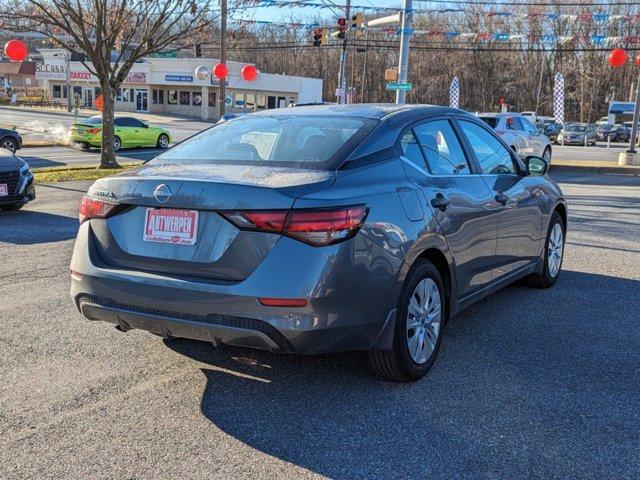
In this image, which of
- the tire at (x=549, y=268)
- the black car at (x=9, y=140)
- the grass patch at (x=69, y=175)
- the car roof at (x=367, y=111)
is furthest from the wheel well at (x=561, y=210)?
the black car at (x=9, y=140)

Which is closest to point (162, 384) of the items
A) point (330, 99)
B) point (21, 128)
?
point (21, 128)

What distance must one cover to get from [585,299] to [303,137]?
327cm

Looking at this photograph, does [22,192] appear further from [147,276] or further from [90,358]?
[147,276]

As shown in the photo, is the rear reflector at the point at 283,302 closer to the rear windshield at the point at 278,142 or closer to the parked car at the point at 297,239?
the parked car at the point at 297,239

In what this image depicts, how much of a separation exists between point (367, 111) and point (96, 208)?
188 centimetres

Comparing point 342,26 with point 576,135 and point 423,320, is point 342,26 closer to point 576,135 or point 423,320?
point 423,320

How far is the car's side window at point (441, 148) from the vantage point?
4.39m

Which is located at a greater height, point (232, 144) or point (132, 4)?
point (132, 4)

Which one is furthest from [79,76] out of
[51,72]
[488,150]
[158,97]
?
[488,150]

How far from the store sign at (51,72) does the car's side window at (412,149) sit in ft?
231

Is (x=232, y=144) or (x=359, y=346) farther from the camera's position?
(x=232, y=144)

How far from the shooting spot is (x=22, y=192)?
31.6 feet

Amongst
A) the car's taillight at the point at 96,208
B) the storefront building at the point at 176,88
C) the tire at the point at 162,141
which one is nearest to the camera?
the car's taillight at the point at 96,208

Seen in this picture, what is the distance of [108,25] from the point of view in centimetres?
1752
